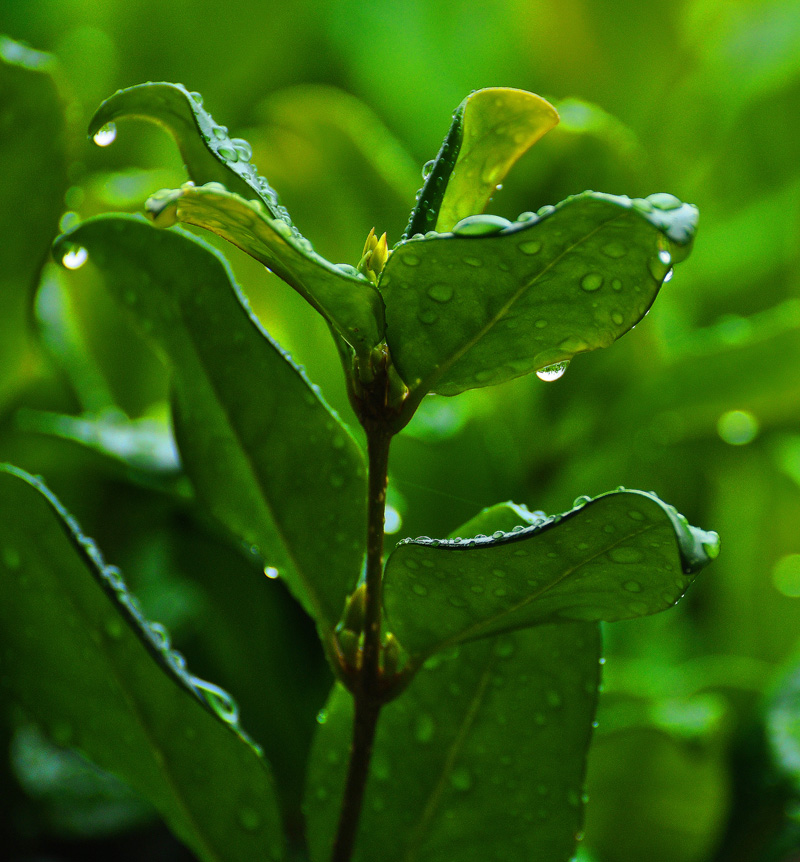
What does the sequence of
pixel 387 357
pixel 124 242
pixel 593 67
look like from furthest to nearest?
pixel 593 67
pixel 124 242
pixel 387 357

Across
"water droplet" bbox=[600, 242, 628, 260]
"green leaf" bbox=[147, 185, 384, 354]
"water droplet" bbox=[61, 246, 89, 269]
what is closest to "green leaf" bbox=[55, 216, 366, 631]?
"water droplet" bbox=[61, 246, 89, 269]

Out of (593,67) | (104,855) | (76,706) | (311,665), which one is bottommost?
(104,855)

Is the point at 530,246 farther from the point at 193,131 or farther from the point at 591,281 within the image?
the point at 193,131

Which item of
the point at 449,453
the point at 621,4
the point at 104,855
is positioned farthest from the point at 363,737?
the point at 621,4

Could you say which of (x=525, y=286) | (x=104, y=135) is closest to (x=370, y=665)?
(x=525, y=286)

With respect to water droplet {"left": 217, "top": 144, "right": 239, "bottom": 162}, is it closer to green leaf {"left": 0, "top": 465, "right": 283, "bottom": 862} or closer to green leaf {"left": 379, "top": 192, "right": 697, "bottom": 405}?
green leaf {"left": 379, "top": 192, "right": 697, "bottom": 405}

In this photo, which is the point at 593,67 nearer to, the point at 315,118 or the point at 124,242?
the point at 315,118

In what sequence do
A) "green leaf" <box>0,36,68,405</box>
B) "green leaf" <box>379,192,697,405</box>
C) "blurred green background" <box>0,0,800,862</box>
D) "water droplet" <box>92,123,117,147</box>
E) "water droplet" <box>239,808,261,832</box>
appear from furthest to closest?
"blurred green background" <box>0,0,800,862</box> → "green leaf" <box>0,36,68,405</box> → "water droplet" <box>239,808,261,832</box> → "water droplet" <box>92,123,117,147</box> → "green leaf" <box>379,192,697,405</box>

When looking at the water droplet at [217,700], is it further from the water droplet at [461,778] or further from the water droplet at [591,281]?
the water droplet at [591,281]
